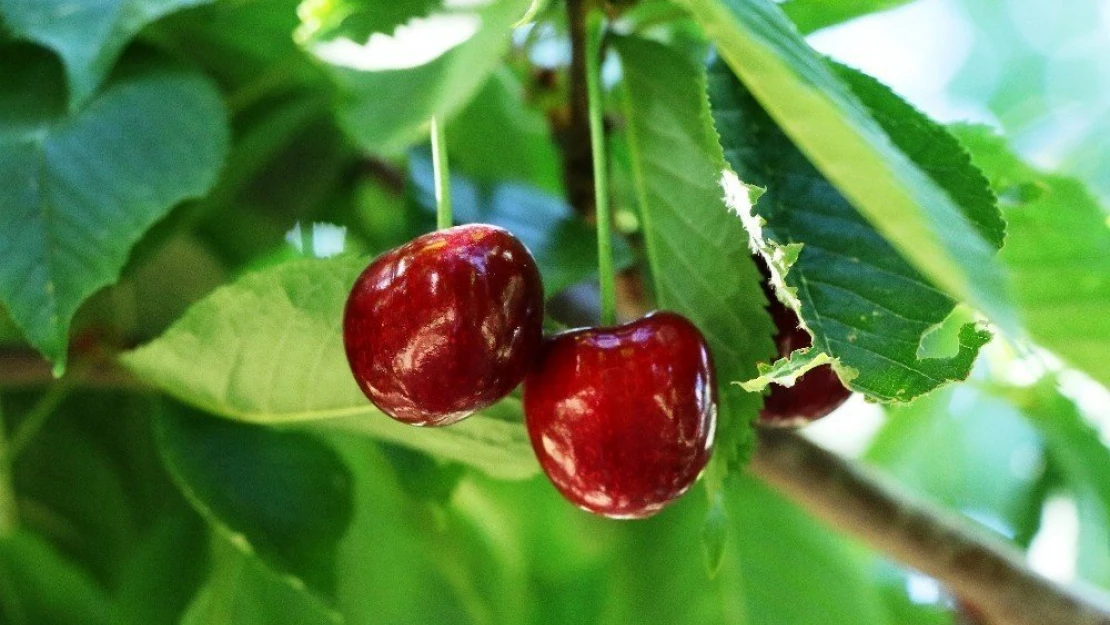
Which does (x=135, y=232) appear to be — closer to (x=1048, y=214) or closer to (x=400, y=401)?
(x=400, y=401)

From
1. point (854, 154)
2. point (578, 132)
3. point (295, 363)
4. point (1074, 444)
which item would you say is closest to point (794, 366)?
point (854, 154)

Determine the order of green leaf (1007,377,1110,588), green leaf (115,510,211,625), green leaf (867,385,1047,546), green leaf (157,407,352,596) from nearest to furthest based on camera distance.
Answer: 1. green leaf (157,407,352,596)
2. green leaf (115,510,211,625)
3. green leaf (1007,377,1110,588)
4. green leaf (867,385,1047,546)

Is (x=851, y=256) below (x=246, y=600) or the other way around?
the other way around

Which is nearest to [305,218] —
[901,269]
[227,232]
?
[227,232]

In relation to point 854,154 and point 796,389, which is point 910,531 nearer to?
point 796,389

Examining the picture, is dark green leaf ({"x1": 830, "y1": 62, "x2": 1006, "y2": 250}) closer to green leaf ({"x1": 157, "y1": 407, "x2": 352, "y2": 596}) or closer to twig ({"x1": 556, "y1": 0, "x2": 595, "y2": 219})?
twig ({"x1": 556, "y1": 0, "x2": 595, "y2": 219})

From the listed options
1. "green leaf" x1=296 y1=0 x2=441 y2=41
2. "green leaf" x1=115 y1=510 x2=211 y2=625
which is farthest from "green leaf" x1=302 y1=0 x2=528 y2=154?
"green leaf" x1=115 y1=510 x2=211 y2=625
